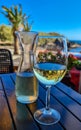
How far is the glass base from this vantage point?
741 mm

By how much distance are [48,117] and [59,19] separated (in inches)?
1459

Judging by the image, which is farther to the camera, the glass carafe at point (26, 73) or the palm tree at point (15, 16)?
the palm tree at point (15, 16)

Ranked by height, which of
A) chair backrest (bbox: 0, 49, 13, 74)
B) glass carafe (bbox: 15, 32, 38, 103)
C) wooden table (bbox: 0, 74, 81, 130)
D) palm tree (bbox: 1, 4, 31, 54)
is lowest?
chair backrest (bbox: 0, 49, 13, 74)

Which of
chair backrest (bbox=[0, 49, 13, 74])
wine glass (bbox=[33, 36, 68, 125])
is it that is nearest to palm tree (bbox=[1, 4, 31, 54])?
chair backrest (bbox=[0, 49, 13, 74])

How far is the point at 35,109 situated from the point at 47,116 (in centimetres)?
7

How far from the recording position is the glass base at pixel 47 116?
741mm

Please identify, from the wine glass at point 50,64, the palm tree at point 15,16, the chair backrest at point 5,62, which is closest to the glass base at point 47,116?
the wine glass at point 50,64

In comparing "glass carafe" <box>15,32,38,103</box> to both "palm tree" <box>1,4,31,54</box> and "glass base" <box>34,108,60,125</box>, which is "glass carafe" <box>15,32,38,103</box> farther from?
"palm tree" <box>1,4,31,54</box>

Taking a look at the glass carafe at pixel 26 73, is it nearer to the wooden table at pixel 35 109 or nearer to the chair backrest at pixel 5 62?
the wooden table at pixel 35 109

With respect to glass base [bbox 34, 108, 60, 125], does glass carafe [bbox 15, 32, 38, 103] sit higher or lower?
higher

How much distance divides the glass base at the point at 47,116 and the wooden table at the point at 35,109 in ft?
0.05

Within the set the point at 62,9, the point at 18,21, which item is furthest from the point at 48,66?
the point at 62,9

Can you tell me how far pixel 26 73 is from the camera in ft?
2.93

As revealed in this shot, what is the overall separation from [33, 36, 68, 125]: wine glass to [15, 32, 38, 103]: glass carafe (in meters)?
0.05
